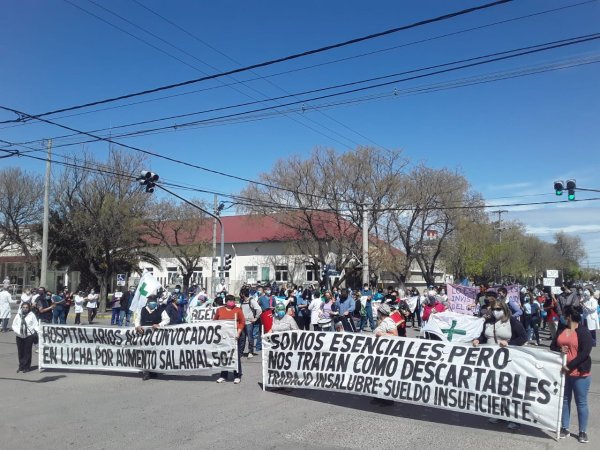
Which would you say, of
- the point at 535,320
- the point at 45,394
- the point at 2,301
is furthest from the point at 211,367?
the point at 2,301

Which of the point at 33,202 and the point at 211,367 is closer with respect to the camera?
the point at 211,367

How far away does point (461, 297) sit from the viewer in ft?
72.2

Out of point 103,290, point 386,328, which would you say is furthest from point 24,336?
point 103,290

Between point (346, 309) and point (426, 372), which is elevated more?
point (346, 309)

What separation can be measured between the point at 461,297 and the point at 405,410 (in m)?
15.1

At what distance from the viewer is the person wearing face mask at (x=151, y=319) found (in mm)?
10102

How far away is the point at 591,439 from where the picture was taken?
6.39 meters

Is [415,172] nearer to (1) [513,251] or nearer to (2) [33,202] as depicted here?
(1) [513,251]

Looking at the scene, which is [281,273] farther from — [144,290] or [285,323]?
[285,323]

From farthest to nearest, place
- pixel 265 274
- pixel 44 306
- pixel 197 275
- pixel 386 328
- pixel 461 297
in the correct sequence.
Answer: pixel 197 275, pixel 265 274, pixel 461 297, pixel 44 306, pixel 386 328

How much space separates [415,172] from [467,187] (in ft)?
16.4

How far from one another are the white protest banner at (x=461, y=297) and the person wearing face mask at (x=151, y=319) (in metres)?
14.3

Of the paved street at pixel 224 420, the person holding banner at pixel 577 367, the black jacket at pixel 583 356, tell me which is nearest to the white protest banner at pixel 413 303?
the paved street at pixel 224 420

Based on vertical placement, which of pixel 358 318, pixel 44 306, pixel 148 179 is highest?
pixel 148 179
